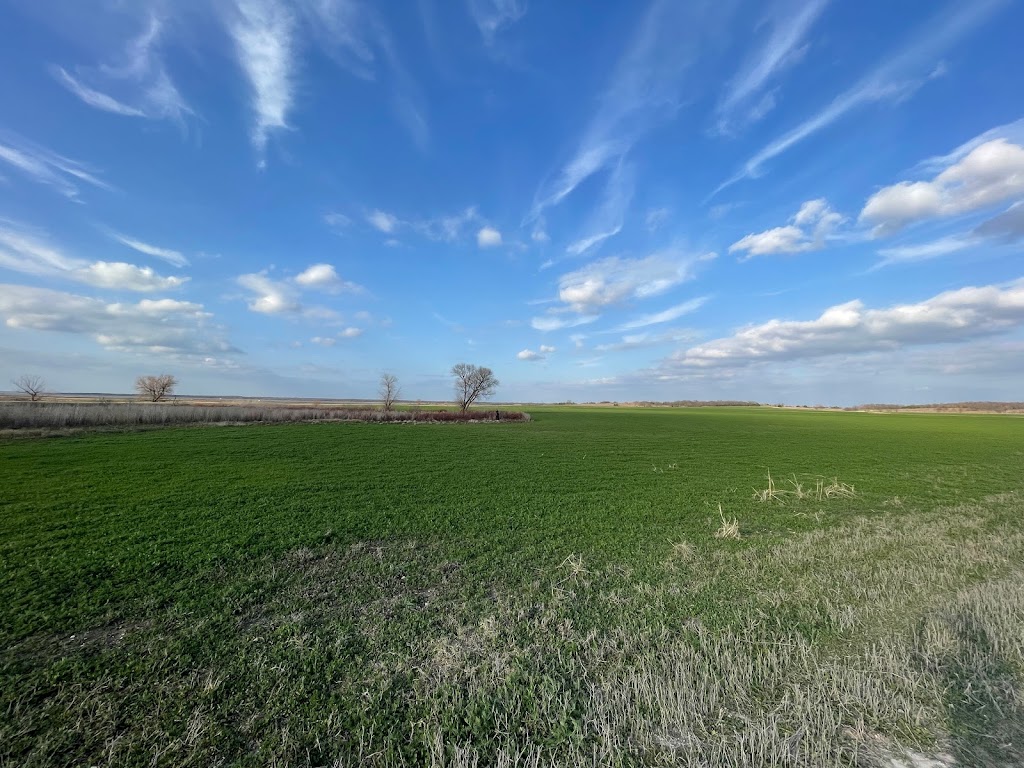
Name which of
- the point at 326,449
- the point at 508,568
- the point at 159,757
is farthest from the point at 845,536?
the point at 326,449

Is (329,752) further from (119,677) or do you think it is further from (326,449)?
(326,449)

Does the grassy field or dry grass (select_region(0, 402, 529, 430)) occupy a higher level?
dry grass (select_region(0, 402, 529, 430))

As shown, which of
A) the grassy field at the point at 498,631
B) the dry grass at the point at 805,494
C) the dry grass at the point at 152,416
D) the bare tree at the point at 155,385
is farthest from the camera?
the bare tree at the point at 155,385

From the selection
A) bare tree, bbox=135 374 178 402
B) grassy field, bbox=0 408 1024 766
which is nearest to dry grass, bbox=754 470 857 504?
grassy field, bbox=0 408 1024 766

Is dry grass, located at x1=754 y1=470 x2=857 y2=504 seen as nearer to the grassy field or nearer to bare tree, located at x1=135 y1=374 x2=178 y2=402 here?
the grassy field

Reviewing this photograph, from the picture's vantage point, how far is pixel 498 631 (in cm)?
609

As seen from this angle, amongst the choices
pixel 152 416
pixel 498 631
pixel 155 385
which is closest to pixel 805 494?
pixel 498 631

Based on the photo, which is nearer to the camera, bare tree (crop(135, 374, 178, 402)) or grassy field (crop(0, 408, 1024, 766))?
grassy field (crop(0, 408, 1024, 766))

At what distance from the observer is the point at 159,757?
12.3ft

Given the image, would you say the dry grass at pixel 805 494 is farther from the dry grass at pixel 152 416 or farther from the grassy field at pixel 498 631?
the dry grass at pixel 152 416

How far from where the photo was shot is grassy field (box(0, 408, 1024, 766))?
4.06m

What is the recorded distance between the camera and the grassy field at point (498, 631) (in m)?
4.06

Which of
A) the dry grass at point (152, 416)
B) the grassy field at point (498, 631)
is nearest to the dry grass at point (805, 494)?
the grassy field at point (498, 631)

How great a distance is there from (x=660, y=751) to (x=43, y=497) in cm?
1815
